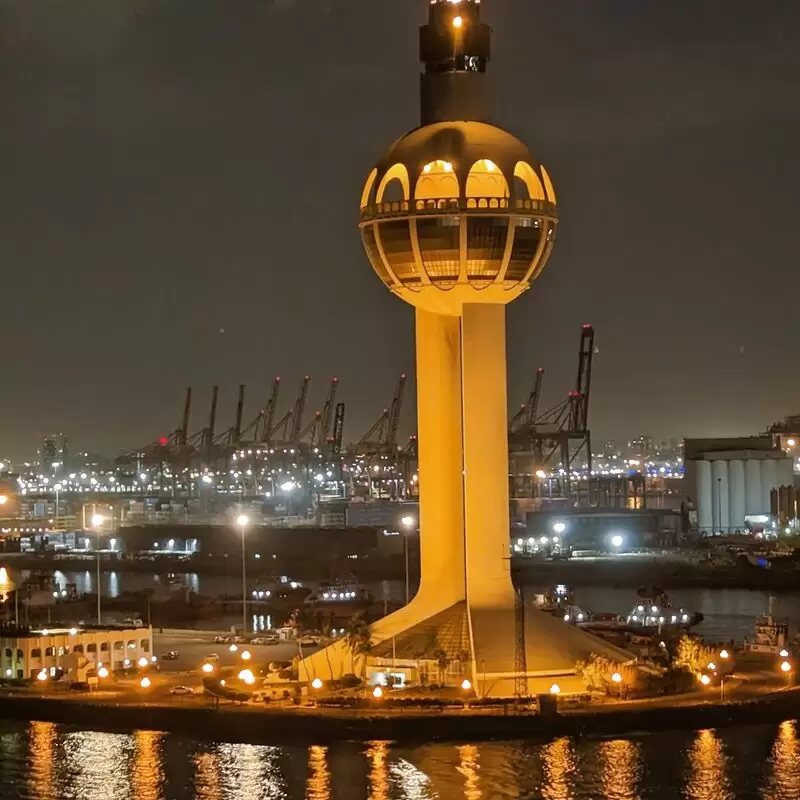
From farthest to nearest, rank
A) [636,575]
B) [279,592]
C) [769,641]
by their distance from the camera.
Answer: [636,575]
[279,592]
[769,641]

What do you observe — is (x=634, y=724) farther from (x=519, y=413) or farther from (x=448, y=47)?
(x=519, y=413)

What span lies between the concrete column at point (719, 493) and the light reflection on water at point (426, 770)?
33.8 m

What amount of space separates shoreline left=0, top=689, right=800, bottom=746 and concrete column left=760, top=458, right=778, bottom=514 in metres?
33.5

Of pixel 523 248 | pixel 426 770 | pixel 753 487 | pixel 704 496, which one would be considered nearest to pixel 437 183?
pixel 523 248

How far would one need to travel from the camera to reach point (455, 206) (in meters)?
17.3

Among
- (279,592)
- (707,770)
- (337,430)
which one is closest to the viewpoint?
(707,770)

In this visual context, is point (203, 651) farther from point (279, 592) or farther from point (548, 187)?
point (279, 592)

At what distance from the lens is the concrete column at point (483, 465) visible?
57.6 ft

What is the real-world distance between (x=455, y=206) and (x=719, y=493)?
34595 mm

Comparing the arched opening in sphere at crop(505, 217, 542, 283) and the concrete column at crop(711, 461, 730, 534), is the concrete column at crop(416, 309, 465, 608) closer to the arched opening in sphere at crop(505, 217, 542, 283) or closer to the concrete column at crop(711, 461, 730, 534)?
the arched opening in sphere at crop(505, 217, 542, 283)

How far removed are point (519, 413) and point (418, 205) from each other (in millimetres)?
40077

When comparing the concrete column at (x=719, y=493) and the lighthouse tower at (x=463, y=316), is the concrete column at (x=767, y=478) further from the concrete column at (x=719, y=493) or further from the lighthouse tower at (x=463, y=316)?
the lighthouse tower at (x=463, y=316)

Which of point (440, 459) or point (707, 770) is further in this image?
point (440, 459)

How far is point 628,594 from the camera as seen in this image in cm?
3681
